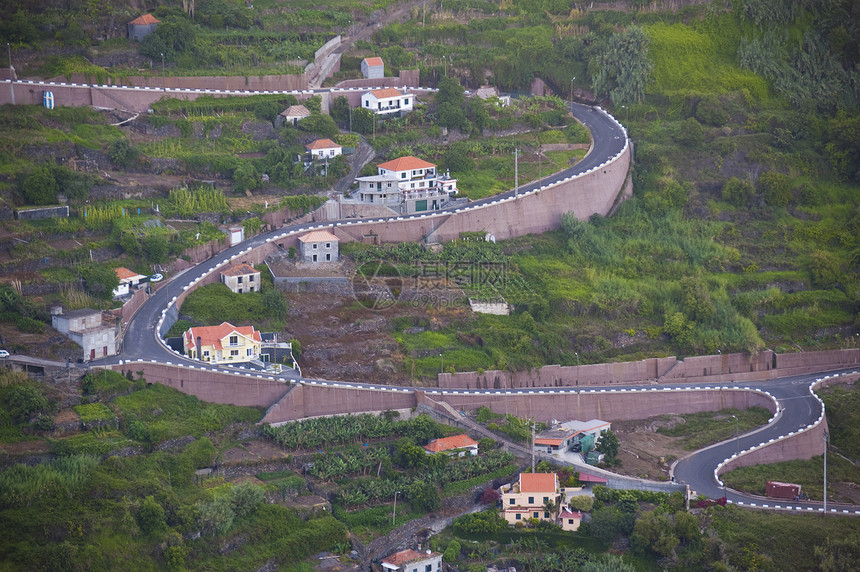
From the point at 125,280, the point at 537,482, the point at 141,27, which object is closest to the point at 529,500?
the point at 537,482

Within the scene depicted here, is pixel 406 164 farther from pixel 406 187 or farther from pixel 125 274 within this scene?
pixel 125 274

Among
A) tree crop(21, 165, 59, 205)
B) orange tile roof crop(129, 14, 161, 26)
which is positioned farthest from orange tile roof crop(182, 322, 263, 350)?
orange tile roof crop(129, 14, 161, 26)

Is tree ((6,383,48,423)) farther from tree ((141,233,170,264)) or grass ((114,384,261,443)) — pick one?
tree ((141,233,170,264))

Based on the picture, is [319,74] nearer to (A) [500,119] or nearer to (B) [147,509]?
(A) [500,119]

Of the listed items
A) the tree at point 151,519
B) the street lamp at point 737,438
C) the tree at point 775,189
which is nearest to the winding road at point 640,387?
the street lamp at point 737,438

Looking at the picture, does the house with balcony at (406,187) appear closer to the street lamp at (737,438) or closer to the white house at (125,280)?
the white house at (125,280)

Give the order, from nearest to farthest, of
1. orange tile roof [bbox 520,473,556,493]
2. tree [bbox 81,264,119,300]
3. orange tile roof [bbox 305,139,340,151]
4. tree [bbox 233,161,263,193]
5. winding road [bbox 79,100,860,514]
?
orange tile roof [bbox 520,473,556,493] → winding road [bbox 79,100,860,514] → tree [bbox 81,264,119,300] → tree [bbox 233,161,263,193] → orange tile roof [bbox 305,139,340,151]

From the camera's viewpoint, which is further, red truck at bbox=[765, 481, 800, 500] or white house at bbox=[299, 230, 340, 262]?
white house at bbox=[299, 230, 340, 262]
